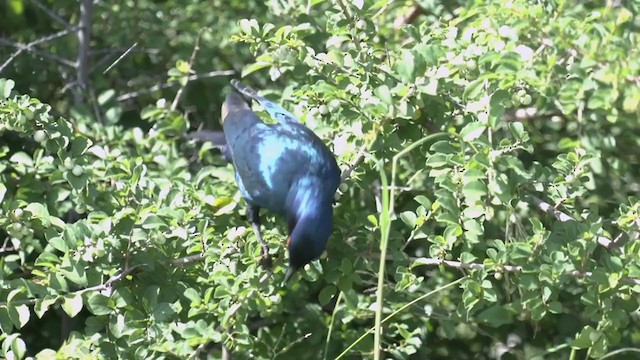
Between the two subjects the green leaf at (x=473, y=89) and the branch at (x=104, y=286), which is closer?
the branch at (x=104, y=286)

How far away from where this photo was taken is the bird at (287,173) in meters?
2.72

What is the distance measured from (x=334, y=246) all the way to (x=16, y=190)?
1.02 m

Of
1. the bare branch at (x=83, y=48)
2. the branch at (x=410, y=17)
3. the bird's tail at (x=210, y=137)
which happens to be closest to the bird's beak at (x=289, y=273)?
the bird's tail at (x=210, y=137)

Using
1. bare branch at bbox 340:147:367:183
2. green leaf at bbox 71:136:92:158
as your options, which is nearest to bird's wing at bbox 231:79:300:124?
bare branch at bbox 340:147:367:183

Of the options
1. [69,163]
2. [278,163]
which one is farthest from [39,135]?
[278,163]

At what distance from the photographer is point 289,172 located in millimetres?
3018

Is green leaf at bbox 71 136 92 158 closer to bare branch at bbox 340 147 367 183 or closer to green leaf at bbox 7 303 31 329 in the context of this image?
green leaf at bbox 7 303 31 329

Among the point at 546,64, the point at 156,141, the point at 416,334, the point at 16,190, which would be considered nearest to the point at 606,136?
the point at 546,64

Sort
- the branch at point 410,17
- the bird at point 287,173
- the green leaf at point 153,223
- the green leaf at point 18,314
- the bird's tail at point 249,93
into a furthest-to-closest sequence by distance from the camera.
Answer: the branch at point 410,17 → the bird's tail at point 249,93 → the bird at point 287,173 → the green leaf at point 153,223 → the green leaf at point 18,314

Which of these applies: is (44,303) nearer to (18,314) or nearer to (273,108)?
(18,314)

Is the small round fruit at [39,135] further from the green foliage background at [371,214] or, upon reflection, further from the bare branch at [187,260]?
the bare branch at [187,260]

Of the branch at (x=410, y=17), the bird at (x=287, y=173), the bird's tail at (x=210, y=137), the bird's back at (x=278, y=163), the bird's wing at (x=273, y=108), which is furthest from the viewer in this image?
the branch at (x=410, y=17)

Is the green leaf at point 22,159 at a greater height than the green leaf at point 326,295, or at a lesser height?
greater

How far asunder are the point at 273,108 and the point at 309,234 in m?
0.68
